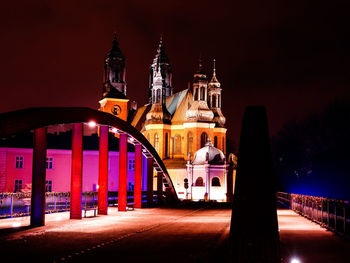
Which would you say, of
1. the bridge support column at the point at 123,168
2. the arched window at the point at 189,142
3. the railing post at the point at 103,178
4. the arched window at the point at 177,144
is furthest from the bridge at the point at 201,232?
the arched window at the point at 177,144

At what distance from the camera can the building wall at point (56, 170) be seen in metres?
50.5

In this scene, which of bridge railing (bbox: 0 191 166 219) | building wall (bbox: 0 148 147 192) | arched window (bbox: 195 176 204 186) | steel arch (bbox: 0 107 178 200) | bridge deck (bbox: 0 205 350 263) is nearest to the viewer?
bridge deck (bbox: 0 205 350 263)

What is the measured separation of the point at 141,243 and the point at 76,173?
368 inches

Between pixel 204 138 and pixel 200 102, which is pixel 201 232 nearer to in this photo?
pixel 204 138

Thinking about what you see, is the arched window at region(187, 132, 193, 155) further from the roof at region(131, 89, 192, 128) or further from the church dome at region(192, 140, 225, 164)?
the church dome at region(192, 140, 225, 164)

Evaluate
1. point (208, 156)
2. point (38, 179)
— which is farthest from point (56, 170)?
point (38, 179)

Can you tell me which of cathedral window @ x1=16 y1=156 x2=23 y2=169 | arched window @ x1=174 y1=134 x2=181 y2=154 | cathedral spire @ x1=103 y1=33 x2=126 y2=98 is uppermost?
cathedral spire @ x1=103 y1=33 x2=126 y2=98

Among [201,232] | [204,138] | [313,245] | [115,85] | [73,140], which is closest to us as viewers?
[313,245]

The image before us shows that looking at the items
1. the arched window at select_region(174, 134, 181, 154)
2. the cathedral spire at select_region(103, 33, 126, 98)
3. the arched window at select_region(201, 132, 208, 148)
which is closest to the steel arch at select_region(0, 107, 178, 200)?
the arched window at select_region(201, 132, 208, 148)

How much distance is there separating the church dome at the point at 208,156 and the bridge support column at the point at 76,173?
4527cm

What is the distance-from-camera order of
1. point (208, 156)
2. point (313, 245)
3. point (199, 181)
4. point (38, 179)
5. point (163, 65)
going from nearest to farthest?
1. point (313, 245)
2. point (38, 179)
3. point (208, 156)
4. point (199, 181)
5. point (163, 65)

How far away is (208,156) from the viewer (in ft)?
223

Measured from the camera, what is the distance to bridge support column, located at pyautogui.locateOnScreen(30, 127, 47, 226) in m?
19.5

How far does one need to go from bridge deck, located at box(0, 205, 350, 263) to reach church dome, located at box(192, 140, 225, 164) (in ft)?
155
